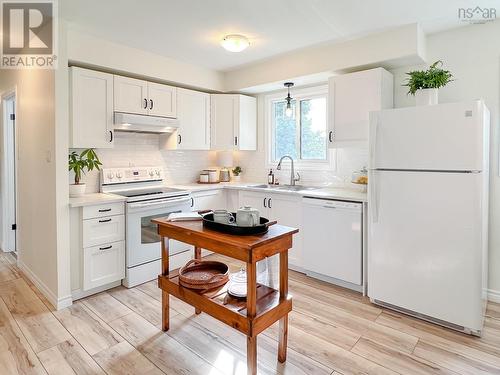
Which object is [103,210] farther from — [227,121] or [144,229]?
[227,121]

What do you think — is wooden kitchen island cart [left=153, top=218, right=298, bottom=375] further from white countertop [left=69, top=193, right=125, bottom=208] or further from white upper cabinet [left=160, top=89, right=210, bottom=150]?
white upper cabinet [left=160, top=89, right=210, bottom=150]

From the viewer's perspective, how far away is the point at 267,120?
4594 millimetres

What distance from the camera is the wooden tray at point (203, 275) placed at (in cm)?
215

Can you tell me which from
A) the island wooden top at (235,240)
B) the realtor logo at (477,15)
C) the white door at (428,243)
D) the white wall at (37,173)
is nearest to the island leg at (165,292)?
the island wooden top at (235,240)

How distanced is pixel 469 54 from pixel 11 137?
542 cm

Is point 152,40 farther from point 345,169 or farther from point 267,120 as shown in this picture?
point 345,169

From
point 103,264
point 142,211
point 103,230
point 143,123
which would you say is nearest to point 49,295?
point 103,264

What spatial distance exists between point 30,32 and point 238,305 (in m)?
3.02

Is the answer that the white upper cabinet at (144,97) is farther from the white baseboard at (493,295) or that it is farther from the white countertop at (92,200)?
the white baseboard at (493,295)

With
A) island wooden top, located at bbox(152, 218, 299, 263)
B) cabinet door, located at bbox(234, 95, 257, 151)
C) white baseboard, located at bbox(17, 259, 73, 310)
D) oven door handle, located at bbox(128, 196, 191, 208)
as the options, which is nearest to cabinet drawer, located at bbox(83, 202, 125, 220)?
oven door handle, located at bbox(128, 196, 191, 208)

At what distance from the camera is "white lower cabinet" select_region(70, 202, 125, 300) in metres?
2.91

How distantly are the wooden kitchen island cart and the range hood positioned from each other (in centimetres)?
159

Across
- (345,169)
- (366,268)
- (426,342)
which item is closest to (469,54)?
(345,169)

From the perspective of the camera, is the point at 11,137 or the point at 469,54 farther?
the point at 11,137
